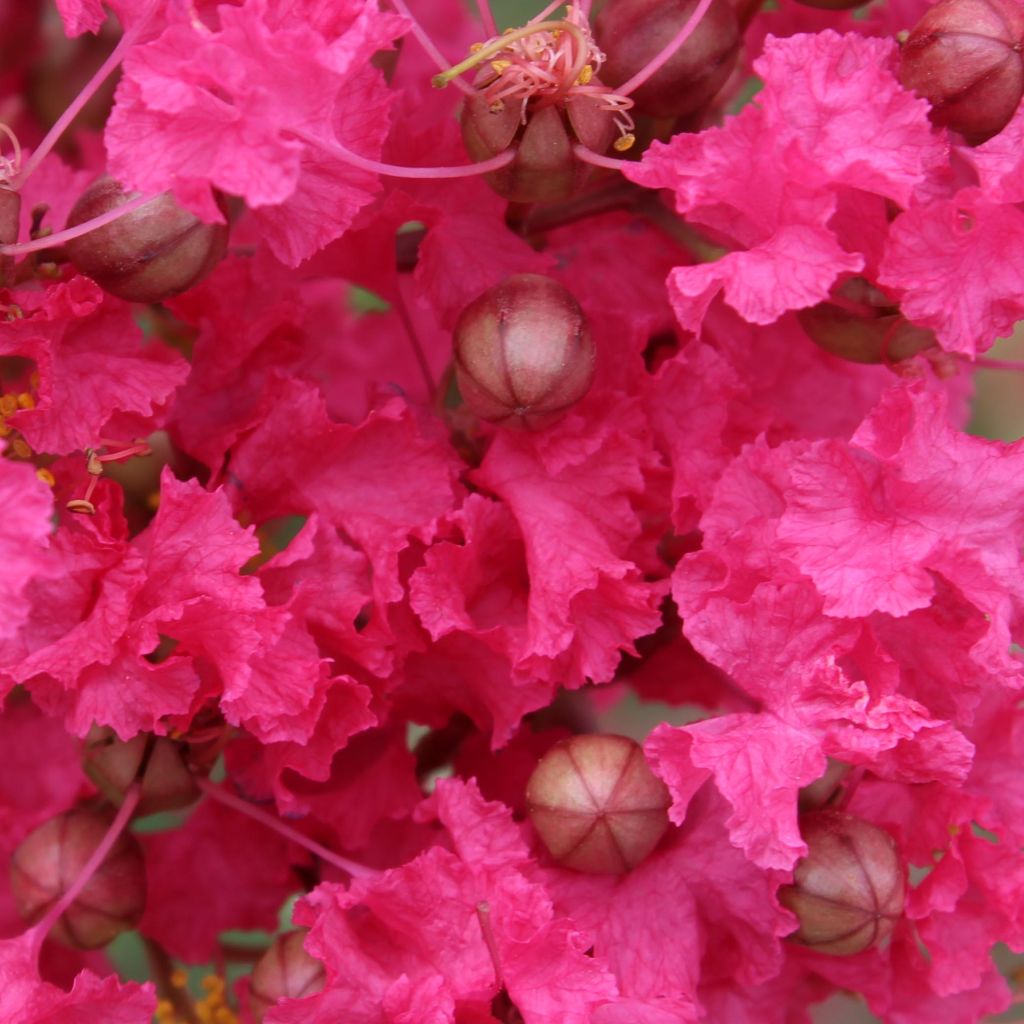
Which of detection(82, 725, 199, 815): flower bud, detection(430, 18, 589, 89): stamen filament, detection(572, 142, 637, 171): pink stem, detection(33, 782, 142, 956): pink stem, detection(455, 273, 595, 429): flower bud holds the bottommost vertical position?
detection(33, 782, 142, 956): pink stem

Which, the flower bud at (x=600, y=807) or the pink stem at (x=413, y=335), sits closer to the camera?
the flower bud at (x=600, y=807)

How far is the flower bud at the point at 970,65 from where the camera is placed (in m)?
1.09

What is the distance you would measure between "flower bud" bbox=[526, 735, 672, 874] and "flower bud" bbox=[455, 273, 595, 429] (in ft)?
0.77

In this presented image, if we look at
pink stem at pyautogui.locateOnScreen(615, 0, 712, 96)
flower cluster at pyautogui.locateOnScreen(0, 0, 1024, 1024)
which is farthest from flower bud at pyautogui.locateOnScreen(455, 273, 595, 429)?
pink stem at pyautogui.locateOnScreen(615, 0, 712, 96)

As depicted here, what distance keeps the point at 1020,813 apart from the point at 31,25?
1154 millimetres

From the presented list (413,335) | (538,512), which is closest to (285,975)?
(538,512)

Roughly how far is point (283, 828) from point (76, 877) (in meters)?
0.15

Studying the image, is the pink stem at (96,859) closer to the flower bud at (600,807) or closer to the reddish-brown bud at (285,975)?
the reddish-brown bud at (285,975)

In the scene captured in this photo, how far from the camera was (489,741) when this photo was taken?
134 cm

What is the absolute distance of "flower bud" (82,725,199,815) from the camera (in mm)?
1246

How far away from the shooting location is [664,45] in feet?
3.88

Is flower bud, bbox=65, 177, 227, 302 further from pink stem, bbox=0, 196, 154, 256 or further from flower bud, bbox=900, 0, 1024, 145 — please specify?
flower bud, bbox=900, 0, 1024, 145

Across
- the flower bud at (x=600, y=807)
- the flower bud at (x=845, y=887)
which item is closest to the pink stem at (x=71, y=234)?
the flower bud at (x=600, y=807)

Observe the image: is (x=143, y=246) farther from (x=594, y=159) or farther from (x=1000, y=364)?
(x=1000, y=364)
